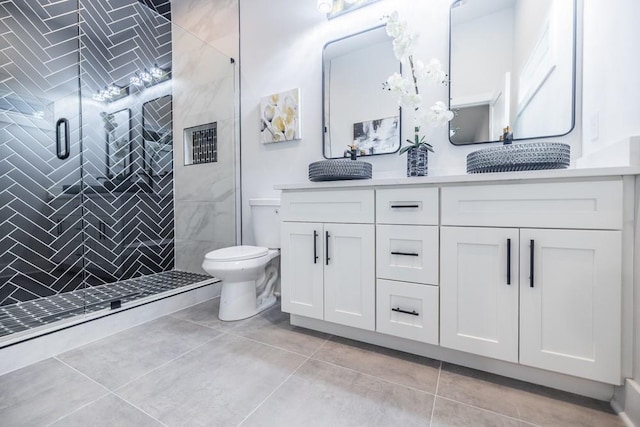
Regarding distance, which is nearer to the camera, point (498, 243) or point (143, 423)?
point (143, 423)

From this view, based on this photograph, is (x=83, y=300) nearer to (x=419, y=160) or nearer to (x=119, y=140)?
(x=119, y=140)

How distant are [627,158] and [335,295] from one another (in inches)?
50.7

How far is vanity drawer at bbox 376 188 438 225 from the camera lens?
4.07 ft

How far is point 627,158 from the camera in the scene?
94 centimetres

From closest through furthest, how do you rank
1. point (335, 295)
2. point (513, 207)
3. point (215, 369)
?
point (513, 207) → point (215, 369) → point (335, 295)

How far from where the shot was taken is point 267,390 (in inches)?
43.6

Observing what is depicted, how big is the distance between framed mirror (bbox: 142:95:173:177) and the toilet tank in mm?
1250

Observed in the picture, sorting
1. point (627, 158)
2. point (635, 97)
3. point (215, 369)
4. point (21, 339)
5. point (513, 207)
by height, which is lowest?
point (215, 369)

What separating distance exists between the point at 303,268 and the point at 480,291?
886 mm

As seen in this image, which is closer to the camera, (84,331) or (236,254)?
(84,331)

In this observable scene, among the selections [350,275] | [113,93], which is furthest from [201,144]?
[350,275]

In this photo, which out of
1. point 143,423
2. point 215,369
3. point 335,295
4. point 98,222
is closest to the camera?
point 143,423

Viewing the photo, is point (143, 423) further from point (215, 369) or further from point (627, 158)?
point (627, 158)

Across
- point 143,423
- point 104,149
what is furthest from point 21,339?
point 104,149
